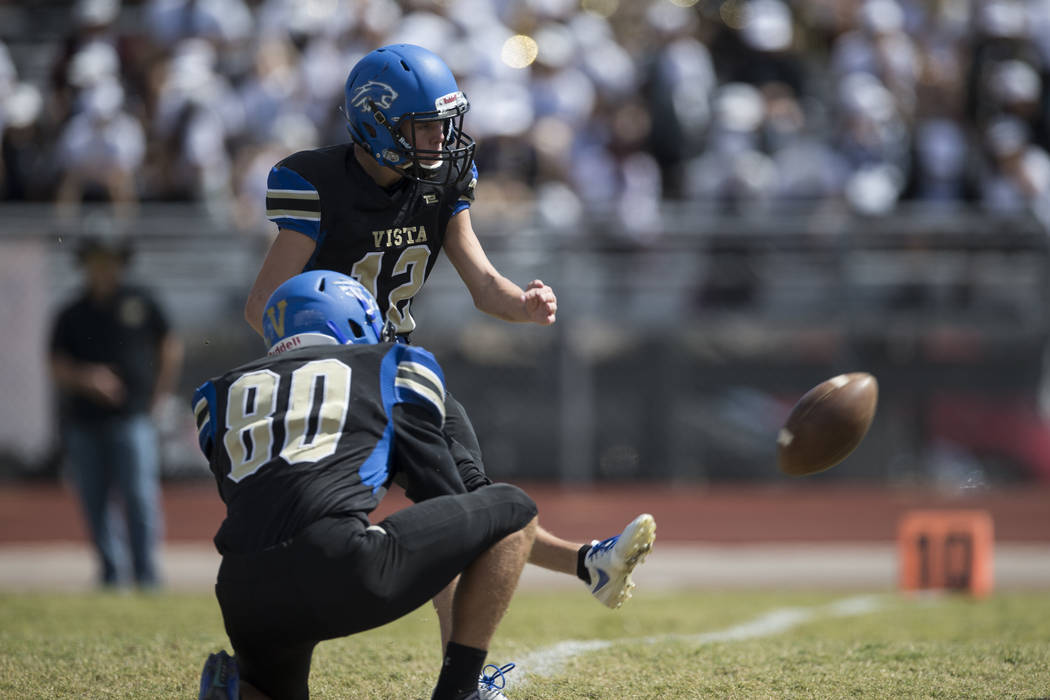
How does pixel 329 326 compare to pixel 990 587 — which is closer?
pixel 329 326

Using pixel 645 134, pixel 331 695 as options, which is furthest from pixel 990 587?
pixel 331 695

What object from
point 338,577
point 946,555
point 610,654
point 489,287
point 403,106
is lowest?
point 946,555

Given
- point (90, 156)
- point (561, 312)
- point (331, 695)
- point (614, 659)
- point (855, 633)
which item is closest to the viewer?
point (331, 695)

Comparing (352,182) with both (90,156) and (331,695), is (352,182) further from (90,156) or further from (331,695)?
(90,156)

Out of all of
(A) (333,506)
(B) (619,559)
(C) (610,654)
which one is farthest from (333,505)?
(C) (610,654)

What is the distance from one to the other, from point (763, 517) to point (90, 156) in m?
6.15

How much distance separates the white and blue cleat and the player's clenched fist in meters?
0.76

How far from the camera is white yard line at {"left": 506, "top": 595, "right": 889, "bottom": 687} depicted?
466 cm

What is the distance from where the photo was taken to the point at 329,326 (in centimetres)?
352

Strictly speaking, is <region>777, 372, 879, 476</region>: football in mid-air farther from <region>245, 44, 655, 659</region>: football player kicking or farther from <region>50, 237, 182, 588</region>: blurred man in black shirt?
<region>50, 237, 182, 588</region>: blurred man in black shirt

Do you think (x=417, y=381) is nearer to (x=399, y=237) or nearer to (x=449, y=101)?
(x=399, y=237)

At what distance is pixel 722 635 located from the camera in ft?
20.1

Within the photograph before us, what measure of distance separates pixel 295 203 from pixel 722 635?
3130 millimetres

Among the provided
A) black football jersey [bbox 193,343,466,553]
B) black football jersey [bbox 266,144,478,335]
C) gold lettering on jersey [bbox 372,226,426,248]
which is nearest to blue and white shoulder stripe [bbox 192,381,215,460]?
black football jersey [bbox 193,343,466,553]
